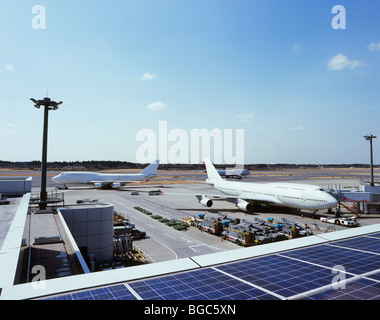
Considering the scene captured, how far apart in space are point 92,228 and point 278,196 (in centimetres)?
3555

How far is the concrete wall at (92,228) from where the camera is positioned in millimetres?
29094

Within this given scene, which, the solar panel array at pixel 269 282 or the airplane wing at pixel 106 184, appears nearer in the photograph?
the solar panel array at pixel 269 282

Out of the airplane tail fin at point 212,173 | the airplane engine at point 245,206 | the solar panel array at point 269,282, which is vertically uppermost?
the airplane tail fin at point 212,173

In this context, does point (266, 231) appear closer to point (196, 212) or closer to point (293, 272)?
point (196, 212)

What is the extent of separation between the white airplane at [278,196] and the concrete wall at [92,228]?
85.7ft

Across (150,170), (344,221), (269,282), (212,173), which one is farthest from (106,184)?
(269,282)

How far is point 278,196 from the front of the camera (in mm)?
49531

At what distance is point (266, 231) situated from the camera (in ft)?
120

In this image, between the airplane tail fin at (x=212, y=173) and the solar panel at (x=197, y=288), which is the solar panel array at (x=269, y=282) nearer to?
the solar panel at (x=197, y=288)

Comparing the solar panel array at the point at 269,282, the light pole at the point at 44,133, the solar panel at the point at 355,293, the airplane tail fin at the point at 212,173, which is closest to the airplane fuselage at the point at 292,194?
the airplane tail fin at the point at 212,173

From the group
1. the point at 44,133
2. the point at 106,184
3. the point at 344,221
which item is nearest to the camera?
the point at 44,133

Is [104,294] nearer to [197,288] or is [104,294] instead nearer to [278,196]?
[197,288]

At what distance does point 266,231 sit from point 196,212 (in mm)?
20327
